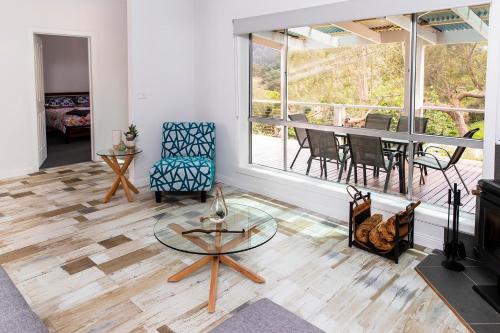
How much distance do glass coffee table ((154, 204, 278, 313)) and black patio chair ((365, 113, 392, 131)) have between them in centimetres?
153

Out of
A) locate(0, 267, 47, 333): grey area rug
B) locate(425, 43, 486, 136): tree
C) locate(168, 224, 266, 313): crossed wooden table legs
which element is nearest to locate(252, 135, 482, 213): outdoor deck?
locate(425, 43, 486, 136): tree

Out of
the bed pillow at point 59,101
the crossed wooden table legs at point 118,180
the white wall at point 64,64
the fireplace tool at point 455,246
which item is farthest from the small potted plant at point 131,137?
the white wall at point 64,64

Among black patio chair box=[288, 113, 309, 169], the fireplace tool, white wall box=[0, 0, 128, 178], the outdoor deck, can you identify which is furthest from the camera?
white wall box=[0, 0, 128, 178]

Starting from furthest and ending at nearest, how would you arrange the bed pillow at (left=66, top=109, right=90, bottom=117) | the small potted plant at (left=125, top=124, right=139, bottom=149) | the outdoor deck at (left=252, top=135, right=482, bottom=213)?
the bed pillow at (left=66, top=109, right=90, bottom=117) → the small potted plant at (left=125, top=124, right=139, bottom=149) → the outdoor deck at (left=252, top=135, right=482, bottom=213)

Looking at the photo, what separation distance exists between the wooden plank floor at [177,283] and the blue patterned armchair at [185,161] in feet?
1.39

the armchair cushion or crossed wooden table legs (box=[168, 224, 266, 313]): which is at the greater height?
the armchair cushion

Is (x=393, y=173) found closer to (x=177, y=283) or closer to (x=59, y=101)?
(x=177, y=283)

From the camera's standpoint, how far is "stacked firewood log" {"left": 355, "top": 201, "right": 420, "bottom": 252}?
3.01m

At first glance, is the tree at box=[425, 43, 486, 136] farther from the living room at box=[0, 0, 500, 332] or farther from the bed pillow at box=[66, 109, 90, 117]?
the bed pillow at box=[66, 109, 90, 117]

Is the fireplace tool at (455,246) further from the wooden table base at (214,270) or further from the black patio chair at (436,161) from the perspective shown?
the wooden table base at (214,270)

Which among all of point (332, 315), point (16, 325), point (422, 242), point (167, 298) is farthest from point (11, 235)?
point (422, 242)


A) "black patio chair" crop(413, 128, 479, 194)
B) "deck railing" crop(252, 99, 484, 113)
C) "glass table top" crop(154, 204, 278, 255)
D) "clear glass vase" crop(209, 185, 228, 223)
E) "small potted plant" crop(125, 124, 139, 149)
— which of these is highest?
"deck railing" crop(252, 99, 484, 113)

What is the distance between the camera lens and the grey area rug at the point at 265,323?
1.76m

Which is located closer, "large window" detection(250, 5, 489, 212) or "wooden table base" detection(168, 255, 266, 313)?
"wooden table base" detection(168, 255, 266, 313)
